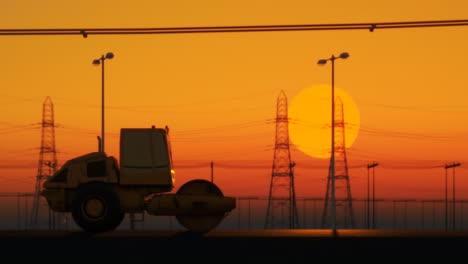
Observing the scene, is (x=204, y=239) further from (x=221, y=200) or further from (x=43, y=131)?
(x=43, y=131)

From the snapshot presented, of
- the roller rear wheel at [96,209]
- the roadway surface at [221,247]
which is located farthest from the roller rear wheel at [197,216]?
the roller rear wheel at [96,209]

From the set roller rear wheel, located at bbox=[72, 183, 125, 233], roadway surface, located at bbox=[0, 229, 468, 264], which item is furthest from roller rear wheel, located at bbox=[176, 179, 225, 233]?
roller rear wheel, located at bbox=[72, 183, 125, 233]

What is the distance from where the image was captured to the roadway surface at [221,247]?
23703 mm

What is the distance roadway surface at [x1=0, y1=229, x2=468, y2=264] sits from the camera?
23703 mm

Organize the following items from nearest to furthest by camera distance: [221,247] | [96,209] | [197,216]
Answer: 1. [221,247]
2. [96,209]
3. [197,216]

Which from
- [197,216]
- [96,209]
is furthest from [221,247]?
[96,209]

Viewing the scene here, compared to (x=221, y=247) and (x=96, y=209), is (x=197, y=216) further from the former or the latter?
(x=221, y=247)

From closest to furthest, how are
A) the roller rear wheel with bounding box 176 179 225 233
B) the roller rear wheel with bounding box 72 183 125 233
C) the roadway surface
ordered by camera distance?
the roadway surface, the roller rear wheel with bounding box 72 183 125 233, the roller rear wheel with bounding box 176 179 225 233

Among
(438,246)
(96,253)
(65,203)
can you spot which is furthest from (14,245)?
(438,246)

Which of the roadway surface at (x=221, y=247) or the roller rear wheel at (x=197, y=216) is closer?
the roadway surface at (x=221, y=247)

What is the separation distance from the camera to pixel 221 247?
2547 cm

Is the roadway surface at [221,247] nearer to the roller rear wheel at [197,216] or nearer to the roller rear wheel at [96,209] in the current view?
the roller rear wheel at [96,209]

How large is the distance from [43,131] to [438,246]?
62.8 metres

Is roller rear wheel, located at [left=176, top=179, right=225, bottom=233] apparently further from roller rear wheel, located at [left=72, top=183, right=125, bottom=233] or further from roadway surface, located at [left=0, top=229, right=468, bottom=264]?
roller rear wheel, located at [left=72, top=183, right=125, bottom=233]
